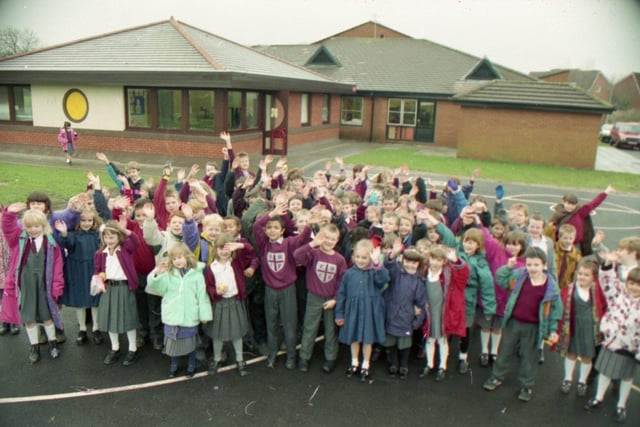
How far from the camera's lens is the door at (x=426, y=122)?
28641 mm

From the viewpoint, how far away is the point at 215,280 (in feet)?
16.0

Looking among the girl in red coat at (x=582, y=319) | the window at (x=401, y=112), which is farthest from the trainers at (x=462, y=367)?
the window at (x=401, y=112)

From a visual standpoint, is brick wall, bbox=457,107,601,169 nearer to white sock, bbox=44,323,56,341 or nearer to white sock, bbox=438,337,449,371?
white sock, bbox=438,337,449,371

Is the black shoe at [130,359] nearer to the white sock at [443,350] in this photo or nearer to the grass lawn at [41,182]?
the white sock at [443,350]

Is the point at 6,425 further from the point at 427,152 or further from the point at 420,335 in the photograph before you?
the point at 427,152

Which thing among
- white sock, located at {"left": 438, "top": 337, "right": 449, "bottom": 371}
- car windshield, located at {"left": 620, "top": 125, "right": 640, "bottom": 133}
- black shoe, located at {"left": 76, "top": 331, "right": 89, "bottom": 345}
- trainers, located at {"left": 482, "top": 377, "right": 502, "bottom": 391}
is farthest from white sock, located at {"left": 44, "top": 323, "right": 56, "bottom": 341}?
car windshield, located at {"left": 620, "top": 125, "right": 640, "bottom": 133}

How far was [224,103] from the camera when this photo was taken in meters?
17.1

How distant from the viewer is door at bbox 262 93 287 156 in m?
20.7

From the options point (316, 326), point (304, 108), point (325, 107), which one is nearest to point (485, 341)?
point (316, 326)

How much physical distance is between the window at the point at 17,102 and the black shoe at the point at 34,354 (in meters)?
18.0

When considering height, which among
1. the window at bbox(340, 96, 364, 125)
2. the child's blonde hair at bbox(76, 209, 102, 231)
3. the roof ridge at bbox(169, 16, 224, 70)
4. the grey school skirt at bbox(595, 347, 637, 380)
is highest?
the roof ridge at bbox(169, 16, 224, 70)

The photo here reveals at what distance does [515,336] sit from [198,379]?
3190mm

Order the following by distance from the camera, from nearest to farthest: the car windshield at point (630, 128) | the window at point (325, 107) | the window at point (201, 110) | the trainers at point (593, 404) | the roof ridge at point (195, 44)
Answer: the trainers at point (593, 404)
the roof ridge at point (195, 44)
the window at point (201, 110)
the window at point (325, 107)
the car windshield at point (630, 128)

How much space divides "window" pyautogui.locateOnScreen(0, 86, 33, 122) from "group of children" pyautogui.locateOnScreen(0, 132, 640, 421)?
17430 mm
